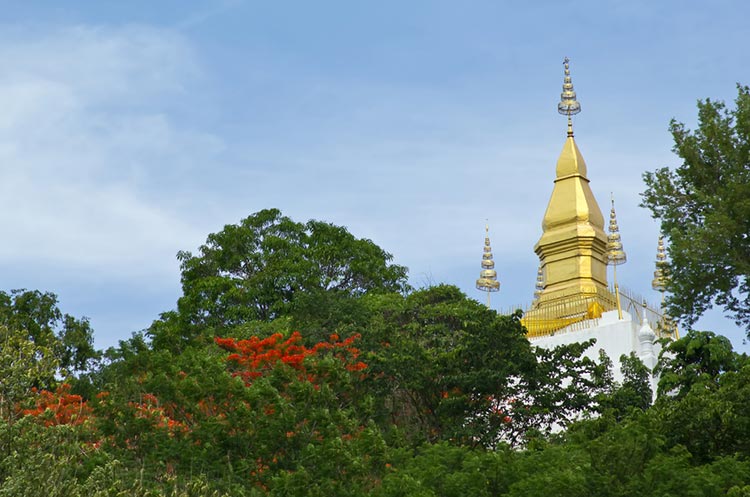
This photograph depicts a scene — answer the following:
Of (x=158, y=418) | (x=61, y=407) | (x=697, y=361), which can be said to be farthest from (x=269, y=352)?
(x=697, y=361)

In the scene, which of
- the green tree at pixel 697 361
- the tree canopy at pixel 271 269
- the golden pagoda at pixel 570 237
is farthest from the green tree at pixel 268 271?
the green tree at pixel 697 361

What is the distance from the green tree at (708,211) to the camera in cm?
2339

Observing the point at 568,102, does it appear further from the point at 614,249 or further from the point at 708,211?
the point at 708,211

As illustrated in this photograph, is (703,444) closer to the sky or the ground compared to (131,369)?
closer to the ground

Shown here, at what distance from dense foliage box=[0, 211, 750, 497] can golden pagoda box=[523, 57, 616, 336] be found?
12.3m

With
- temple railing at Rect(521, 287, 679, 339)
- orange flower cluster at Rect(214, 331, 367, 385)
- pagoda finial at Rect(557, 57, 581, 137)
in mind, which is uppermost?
pagoda finial at Rect(557, 57, 581, 137)

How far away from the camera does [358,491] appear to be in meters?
16.8

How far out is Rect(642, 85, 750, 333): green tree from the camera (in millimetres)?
23391

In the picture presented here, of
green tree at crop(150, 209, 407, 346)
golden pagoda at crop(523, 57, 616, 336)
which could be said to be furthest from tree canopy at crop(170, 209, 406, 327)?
golden pagoda at crop(523, 57, 616, 336)

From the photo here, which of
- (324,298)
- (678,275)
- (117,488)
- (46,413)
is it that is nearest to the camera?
(117,488)

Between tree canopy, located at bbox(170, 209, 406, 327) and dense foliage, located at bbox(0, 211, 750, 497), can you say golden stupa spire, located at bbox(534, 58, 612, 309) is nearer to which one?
tree canopy, located at bbox(170, 209, 406, 327)

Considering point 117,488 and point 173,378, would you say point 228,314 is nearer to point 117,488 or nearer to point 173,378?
point 173,378

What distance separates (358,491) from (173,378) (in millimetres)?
4166

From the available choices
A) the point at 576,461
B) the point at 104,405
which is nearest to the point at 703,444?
the point at 576,461
